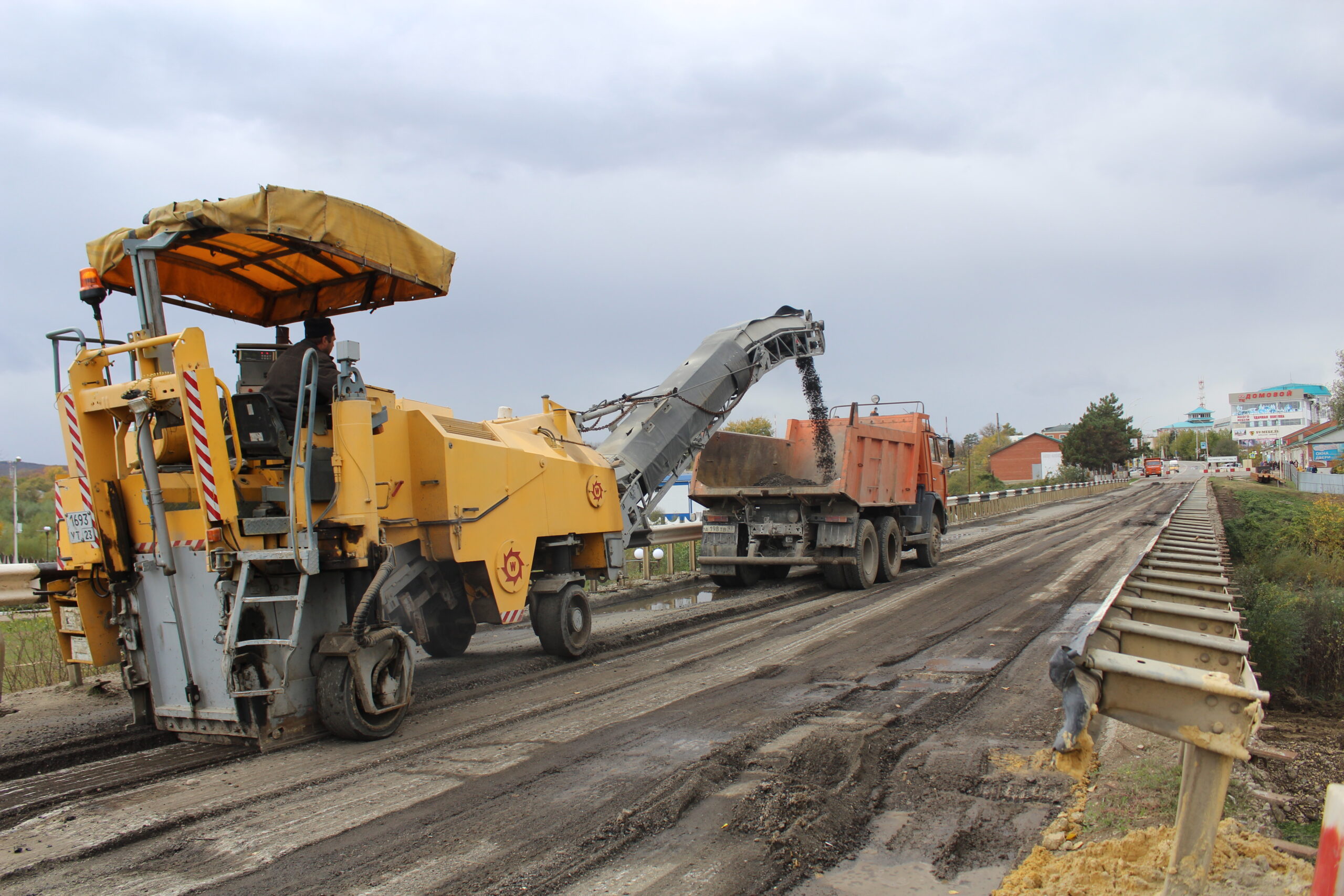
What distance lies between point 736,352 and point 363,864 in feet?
28.1

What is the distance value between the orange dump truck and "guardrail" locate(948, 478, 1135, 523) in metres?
11.6

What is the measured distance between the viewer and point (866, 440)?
1339 centimetres

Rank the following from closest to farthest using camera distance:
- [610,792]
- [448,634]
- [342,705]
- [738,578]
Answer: [610,792]
[342,705]
[448,634]
[738,578]

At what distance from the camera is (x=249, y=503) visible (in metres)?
5.66

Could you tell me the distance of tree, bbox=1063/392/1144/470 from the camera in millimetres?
73125

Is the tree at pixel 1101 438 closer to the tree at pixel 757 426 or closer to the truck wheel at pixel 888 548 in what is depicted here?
the tree at pixel 757 426

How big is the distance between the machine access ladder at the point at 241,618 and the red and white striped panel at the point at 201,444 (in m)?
0.34

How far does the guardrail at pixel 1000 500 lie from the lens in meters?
31.5

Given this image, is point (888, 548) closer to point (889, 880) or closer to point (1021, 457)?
point (889, 880)

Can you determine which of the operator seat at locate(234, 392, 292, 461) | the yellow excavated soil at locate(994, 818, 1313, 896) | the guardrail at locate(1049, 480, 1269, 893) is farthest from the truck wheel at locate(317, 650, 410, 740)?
the guardrail at locate(1049, 480, 1269, 893)

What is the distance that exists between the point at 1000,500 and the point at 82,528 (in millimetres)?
34947

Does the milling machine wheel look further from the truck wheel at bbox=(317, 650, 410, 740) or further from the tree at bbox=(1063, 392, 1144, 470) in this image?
the tree at bbox=(1063, 392, 1144, 470)

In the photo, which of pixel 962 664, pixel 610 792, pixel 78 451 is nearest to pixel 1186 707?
pixel 610 792

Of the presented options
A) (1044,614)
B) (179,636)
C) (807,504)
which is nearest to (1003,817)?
(179,636)
